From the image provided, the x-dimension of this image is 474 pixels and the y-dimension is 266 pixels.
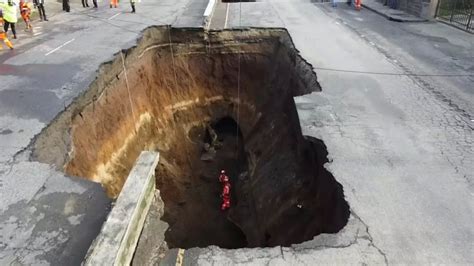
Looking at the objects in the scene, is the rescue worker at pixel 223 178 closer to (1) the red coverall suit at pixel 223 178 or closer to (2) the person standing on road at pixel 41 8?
(1) the red coverall suit at pixel 223 178

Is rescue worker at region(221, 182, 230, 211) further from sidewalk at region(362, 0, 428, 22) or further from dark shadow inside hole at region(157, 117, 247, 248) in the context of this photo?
sidewalk at region(362, 0, 428, 22)

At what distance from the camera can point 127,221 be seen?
412 centimetres

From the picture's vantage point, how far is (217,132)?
1512cm

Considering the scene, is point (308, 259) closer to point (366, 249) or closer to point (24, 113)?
point (366, 249)

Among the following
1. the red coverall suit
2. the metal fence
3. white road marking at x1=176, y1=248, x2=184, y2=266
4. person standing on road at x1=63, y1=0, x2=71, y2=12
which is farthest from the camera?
person standing on road at x1=63, y1=0, x2=71, y2=12

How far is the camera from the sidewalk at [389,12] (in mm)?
16922

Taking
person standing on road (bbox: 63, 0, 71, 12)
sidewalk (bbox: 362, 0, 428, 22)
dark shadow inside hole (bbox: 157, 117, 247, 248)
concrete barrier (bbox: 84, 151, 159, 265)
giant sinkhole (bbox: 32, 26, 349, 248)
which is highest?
person standing on road (bbox: 63, 0, 71, 12)

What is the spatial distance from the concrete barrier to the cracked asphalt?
77 cm

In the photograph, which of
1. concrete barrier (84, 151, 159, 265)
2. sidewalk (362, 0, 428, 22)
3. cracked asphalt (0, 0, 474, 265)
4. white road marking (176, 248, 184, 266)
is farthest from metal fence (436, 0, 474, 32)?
white road marking (176, 248, 184, 266)

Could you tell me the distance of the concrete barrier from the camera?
3.74 m

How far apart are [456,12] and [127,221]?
59.7 ft

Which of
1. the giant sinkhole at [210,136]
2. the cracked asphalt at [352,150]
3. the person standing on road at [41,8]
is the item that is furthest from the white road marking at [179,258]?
the person standing on road at [41,8]

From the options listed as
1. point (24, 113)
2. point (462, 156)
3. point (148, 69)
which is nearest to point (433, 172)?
point (462, 156)

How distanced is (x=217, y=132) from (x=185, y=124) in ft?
4.80
